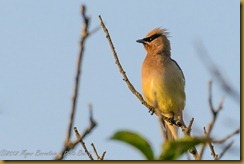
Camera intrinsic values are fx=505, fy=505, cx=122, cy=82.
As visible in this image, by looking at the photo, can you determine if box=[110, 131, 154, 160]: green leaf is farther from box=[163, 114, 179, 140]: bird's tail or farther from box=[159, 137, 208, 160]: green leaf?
box=[163, 114, 179, 140]: bird's tail

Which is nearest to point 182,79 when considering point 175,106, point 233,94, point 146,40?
point 175,106

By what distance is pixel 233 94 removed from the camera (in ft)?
8.38

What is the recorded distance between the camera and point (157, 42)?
32.5 feet

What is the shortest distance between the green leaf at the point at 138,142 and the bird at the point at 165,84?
5917 millimetres

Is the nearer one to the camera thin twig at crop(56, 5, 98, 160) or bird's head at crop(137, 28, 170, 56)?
thin twig at crop(56, 5, 98, 160)

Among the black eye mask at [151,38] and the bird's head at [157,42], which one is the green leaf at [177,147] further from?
the black eye mask at [151,38]

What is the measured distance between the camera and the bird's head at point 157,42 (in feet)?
31.9

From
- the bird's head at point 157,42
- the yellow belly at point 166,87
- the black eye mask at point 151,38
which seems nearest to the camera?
the yellow belly at point 166,87

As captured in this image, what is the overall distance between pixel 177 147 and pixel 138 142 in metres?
0.18

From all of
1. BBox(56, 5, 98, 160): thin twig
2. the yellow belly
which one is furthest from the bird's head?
BBox(56, 5, 98, 160): thin twig

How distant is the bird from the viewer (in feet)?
28.1

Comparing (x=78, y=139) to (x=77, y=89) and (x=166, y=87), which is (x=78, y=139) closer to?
(x=77, y=89)

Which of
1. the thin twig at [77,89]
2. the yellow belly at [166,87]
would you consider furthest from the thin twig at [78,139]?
the yellow belly at [166,87]

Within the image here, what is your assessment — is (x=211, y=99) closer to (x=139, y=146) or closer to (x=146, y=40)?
(x=139, y=146)
